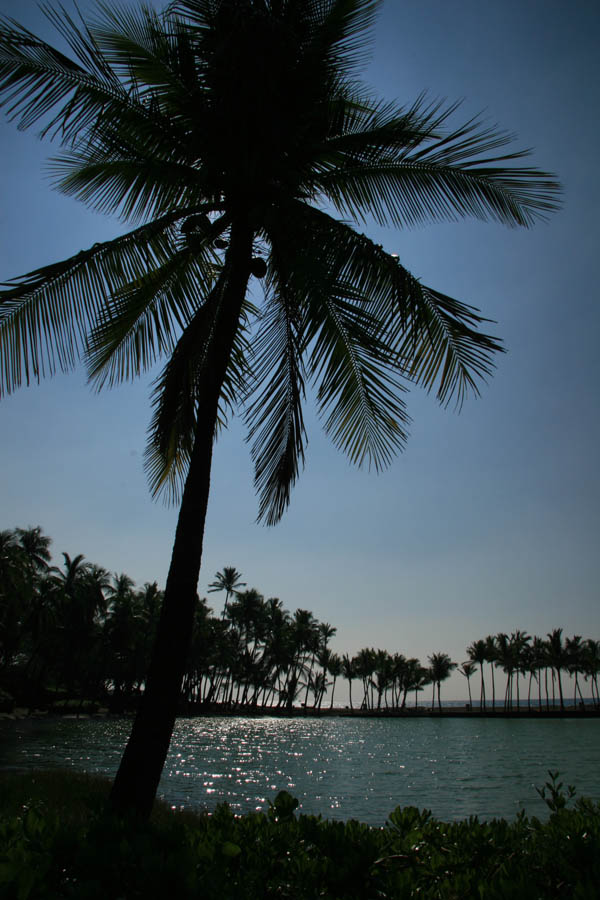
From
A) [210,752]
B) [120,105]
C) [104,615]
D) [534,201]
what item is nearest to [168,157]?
[120,105]

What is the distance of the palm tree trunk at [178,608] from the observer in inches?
160

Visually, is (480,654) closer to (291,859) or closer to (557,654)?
(557,654)

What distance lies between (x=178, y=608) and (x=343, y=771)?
24783mm

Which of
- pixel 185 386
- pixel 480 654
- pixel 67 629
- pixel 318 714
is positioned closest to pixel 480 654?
pixel 480 654

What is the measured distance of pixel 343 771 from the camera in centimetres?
2508

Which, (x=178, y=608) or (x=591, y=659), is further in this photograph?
(x=591, y=659)

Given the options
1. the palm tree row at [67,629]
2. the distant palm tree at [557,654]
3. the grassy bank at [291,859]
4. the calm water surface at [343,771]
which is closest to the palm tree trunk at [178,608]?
the grassy bank at [291,859]

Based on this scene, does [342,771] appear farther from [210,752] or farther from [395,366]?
[395,366]

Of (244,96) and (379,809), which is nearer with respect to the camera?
(244,96)

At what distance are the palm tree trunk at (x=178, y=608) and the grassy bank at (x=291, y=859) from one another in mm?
532

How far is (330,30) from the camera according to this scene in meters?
5.66

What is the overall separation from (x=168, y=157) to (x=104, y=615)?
Answer: 58.7 metres

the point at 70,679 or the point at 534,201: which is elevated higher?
the point at 534,201

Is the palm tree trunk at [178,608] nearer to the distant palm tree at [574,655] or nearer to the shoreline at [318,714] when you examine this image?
the shoreline at [318,714]
